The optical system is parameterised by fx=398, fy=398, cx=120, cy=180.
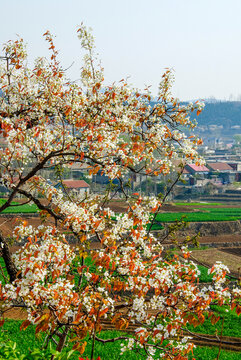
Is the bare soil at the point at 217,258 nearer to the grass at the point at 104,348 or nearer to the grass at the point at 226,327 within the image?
the grass at the point at 226,327

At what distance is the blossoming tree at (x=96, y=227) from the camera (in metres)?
4.84

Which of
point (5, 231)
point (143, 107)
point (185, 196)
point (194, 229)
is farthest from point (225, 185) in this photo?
point (143, 107)

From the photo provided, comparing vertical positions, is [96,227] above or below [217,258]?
above

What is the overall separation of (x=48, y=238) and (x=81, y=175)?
245ft

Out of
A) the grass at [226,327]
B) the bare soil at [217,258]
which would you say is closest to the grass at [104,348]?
the grass at [226,327]

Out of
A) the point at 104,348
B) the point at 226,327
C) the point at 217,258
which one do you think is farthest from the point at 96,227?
the point at 217,258

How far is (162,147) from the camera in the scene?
802cm

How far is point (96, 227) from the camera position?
5.79 metres

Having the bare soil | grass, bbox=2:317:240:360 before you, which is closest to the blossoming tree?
grass, bbox=2:317:240:360

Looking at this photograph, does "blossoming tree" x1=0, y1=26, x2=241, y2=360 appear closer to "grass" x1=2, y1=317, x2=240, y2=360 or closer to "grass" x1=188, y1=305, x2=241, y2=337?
"grass" x1=2, y1=317, x2=240, y2=360

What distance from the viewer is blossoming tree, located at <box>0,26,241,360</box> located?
4844 millimetres

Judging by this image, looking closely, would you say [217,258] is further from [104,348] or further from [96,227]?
[96,227]

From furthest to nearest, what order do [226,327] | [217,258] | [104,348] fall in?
[217,258]
[226,327]
[104,348]

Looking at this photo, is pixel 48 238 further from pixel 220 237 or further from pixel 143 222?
pixel 220 237
